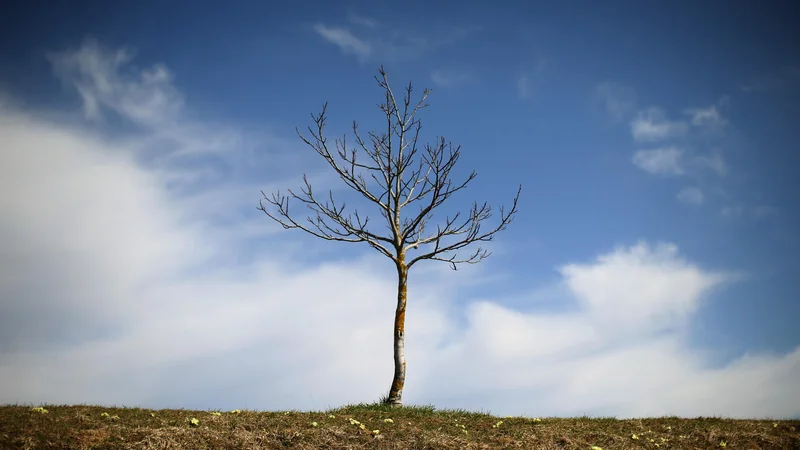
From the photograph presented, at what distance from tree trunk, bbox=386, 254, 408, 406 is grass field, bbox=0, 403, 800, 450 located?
0.88 metres

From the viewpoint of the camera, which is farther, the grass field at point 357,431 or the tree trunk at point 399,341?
the tree trunk at point 399,341

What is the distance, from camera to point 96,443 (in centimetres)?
1098

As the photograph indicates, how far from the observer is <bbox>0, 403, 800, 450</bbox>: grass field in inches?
448

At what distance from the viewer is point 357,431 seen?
12695mm

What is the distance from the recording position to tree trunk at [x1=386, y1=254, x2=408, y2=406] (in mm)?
16359

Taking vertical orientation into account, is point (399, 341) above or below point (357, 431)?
above

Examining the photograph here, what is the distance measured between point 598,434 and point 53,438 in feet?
39.1

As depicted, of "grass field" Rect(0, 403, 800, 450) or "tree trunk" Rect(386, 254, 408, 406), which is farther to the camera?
"tree trunk" Rect(386, 254, 408, 406)

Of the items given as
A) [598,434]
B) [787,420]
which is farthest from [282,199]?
[787,420]

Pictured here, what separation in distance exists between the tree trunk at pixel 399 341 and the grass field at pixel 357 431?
2.88 ft

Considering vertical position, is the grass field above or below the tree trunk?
below

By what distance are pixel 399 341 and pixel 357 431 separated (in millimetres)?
4400

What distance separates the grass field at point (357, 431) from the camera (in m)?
11.4

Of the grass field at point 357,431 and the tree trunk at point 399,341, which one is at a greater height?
the tree trunk at point 399,341
